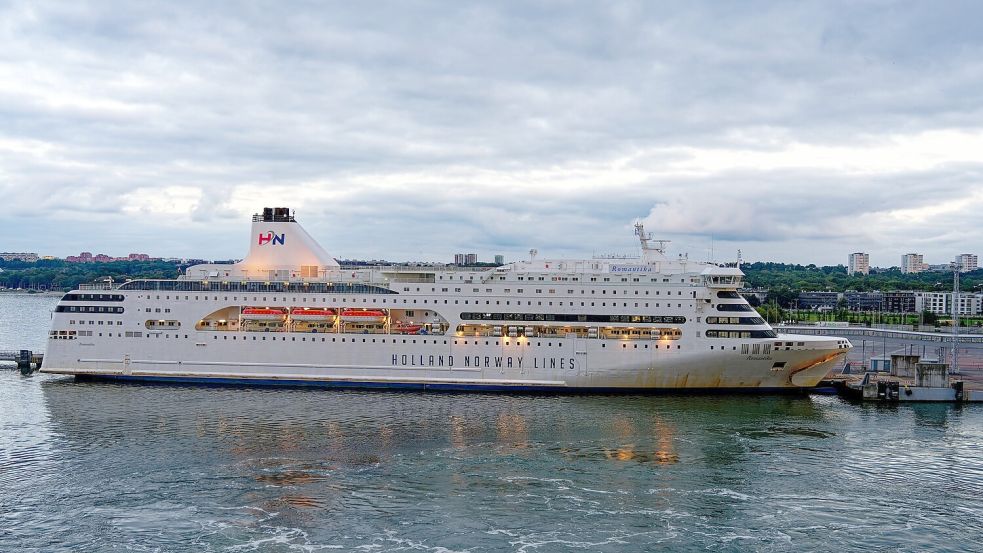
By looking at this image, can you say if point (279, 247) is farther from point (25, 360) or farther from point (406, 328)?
point (25, 360)

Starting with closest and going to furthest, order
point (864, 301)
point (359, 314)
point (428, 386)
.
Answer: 1. point (428, 386)
2. point (359, 314)
3. point (864, 301)

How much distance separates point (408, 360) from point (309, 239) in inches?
370

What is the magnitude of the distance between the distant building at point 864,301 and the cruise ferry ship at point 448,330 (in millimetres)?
81484

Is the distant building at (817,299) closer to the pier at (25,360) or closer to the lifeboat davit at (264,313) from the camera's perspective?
the lifeboat davit at (264,313)

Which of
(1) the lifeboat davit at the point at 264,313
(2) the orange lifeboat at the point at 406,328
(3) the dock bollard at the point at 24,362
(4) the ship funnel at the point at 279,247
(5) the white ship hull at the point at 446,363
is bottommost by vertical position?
(3) the dock bollard at the point at 24,362

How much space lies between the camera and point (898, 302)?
106 meters

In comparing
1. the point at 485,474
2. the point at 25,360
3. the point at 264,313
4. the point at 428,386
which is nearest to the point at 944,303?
the point at 428,386

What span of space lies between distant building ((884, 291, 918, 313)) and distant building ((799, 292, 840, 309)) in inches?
253

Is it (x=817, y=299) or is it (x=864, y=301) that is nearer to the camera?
(x=864, y=301)

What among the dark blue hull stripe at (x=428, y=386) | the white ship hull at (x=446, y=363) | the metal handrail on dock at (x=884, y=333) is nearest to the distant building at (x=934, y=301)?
the metal handrail on dock at (x=884, y=333)

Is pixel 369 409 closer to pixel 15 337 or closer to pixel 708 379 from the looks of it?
pixel 708 379

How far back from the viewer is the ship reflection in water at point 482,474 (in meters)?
18.2

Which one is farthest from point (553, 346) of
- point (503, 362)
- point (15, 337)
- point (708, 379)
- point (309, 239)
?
point (15, 337)

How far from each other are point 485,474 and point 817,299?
103677 millimetres
